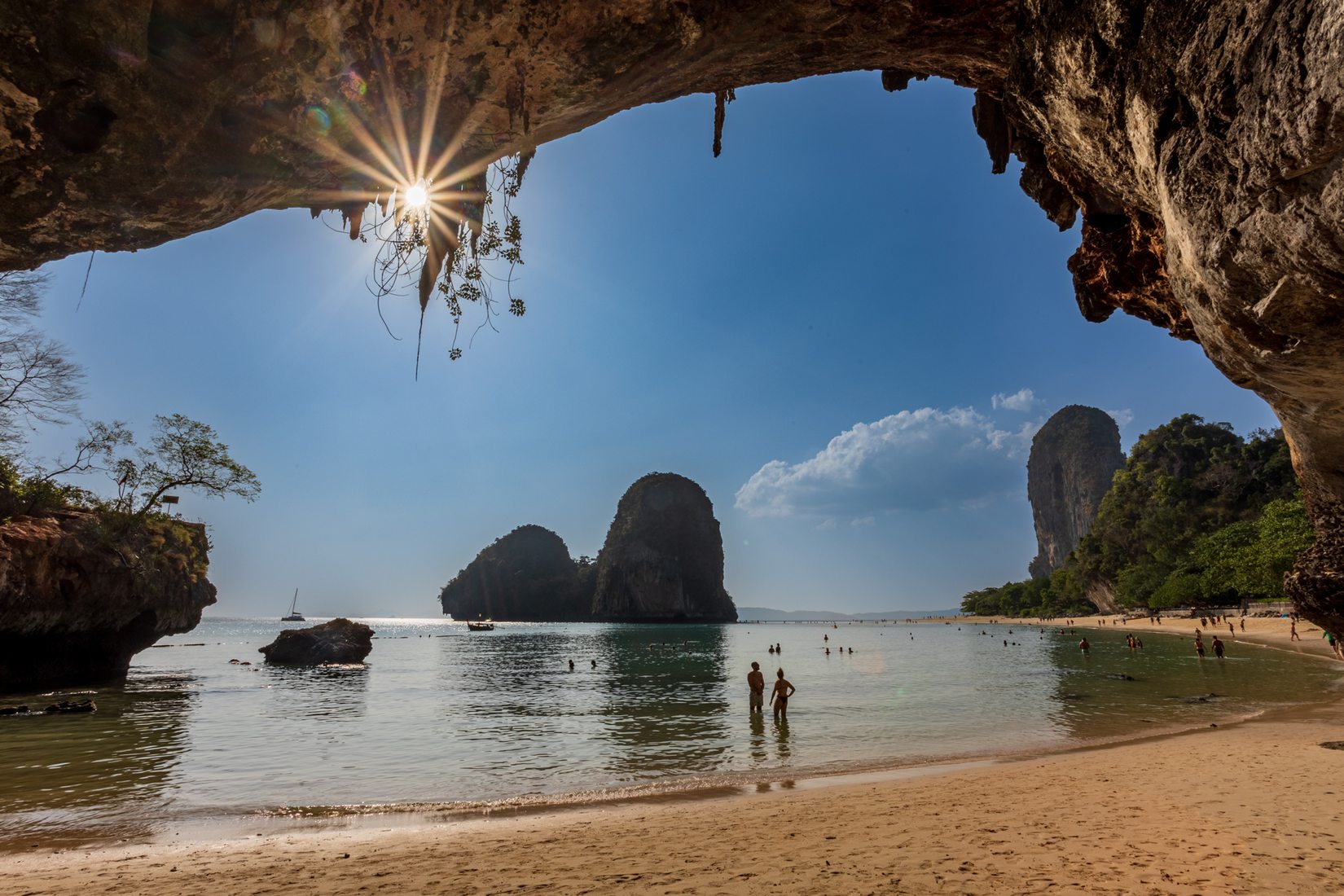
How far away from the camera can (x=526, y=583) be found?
18338 cm

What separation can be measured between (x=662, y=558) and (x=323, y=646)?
11854cm

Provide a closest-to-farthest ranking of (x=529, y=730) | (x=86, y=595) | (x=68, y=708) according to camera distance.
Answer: (x=529, y=730)
(x=68, y=708)
(x=86, y=595)

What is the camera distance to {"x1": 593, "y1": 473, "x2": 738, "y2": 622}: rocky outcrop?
A: 518 feet

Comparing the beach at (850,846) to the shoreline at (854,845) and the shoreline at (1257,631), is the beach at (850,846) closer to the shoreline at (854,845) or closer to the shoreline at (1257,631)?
the shoreline at (854,845)

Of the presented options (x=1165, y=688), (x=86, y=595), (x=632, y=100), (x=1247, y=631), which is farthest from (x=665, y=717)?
(x=1247, y=631)

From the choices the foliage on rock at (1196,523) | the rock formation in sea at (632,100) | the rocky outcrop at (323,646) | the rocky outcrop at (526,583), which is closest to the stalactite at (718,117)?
the rock formation in sea at (632,100)

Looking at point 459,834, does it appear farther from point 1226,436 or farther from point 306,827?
point 1226,436

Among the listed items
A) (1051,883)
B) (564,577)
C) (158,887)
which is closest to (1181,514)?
(1051,883)

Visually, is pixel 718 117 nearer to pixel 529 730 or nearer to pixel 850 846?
pixel 850 846

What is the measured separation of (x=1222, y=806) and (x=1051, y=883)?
16.2 ft

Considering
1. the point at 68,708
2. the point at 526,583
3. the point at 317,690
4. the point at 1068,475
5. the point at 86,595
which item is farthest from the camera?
the point at 526,583

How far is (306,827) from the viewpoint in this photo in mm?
10078

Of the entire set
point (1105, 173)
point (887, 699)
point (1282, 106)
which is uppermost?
point (1105, 173)

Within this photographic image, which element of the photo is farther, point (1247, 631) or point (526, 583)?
point (526, 583)
